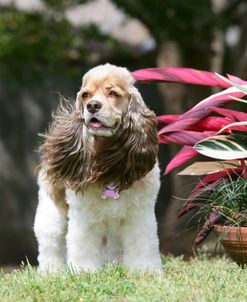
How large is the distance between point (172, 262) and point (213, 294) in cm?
169

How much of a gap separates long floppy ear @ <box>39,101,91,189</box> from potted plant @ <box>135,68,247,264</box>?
69 centimetres

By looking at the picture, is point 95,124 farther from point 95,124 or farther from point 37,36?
point 37,36

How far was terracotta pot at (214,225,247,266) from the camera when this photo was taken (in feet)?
15.8

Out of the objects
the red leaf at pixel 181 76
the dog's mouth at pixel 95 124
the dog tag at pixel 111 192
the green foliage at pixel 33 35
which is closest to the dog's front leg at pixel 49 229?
the dog tag at pixel 111 192

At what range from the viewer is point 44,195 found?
5473 mm

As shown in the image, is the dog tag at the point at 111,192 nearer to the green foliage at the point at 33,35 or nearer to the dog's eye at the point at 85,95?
the dog's eye at the point at 85,95

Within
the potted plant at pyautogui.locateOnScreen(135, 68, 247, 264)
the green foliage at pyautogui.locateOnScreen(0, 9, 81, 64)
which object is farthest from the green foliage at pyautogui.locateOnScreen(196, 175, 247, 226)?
the green foliage at pyautogui.locateOnScreen(0, 9, 81, 64)

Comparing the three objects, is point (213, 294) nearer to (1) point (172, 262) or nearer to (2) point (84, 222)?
(2) point (84, 222)

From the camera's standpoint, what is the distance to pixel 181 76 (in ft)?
18.2

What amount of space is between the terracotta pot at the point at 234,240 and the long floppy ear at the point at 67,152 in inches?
35.1

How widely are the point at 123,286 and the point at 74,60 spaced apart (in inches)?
228

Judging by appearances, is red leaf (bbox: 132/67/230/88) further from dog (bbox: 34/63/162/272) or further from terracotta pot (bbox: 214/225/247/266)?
terracotta pot (bbox: 214/225/247/266)

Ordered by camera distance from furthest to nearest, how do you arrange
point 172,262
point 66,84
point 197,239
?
point 66,84, point 172,262, point 197,239

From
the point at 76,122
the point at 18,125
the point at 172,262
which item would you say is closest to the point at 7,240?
the point at 18,125
